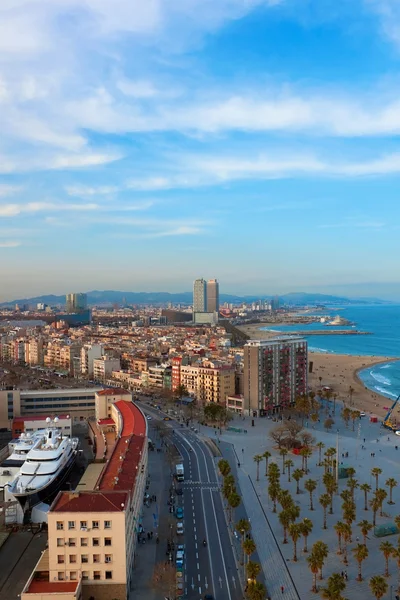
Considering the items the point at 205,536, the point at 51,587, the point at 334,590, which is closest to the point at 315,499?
the point at 205,536

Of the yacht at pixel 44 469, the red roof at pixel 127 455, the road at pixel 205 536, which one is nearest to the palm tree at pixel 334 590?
the road at pixel 205 536

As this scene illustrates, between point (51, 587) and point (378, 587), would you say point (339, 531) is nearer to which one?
point (378, 587)

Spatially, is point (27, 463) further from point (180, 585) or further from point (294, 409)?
point (294, 409)

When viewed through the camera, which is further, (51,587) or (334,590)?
(51,587)

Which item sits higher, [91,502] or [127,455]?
[91,502]

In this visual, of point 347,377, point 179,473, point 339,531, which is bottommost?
point 347,377
